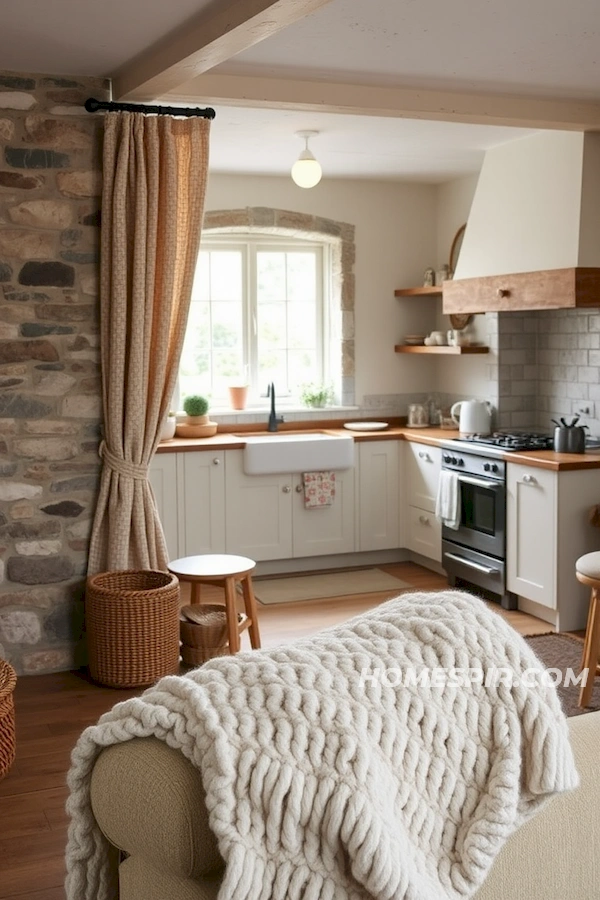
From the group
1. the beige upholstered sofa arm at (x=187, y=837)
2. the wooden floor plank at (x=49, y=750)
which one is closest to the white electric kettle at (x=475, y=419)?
the wooden floor plank at (x=49, y=750)

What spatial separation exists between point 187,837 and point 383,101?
12.5 ft

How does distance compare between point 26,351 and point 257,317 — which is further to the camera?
point 257,317

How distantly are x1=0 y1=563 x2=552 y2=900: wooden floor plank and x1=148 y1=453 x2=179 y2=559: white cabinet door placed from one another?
0.73 meters

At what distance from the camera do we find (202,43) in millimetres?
3467

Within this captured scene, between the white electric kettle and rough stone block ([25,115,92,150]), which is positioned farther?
the white electric kettle

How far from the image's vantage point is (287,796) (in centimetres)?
129

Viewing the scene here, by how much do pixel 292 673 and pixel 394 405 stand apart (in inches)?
236

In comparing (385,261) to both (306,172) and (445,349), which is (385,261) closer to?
(445,349)

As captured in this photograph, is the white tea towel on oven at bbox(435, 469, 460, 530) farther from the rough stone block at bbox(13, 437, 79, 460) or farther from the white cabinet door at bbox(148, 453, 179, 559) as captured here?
the rough stone block at bbox(13, 437, 79, 460)

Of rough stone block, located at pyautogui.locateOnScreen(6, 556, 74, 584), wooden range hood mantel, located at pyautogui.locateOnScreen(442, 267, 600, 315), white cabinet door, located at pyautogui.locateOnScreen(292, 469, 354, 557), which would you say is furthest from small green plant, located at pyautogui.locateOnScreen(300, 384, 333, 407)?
rough stone block, located at pyautogui.locateOnScreen(6, 556, 74, 584)

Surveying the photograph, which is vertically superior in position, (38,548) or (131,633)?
(38,548)

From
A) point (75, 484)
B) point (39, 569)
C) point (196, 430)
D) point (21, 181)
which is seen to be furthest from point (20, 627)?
point (196, 430)

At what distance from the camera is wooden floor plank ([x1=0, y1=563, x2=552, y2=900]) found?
2979 mm

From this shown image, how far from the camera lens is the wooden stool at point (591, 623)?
404cm
